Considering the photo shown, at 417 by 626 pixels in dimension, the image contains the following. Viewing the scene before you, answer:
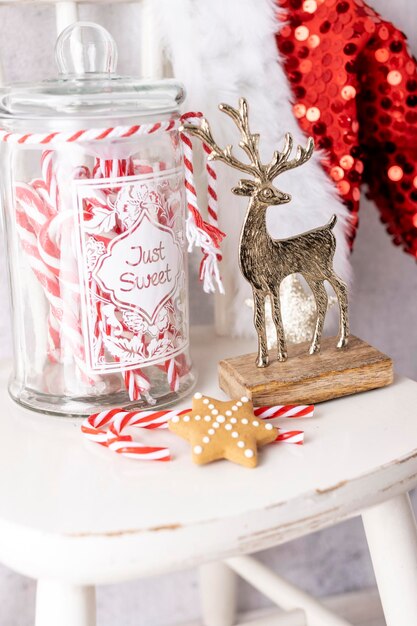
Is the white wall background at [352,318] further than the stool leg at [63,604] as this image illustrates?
Yes

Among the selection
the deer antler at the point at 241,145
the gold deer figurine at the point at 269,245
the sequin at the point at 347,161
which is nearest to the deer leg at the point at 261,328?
the gold deer figurine at the point at 269,245

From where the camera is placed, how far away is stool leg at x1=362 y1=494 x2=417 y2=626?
590 millimetres

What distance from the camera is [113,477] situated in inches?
19.5

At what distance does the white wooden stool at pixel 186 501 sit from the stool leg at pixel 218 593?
38 centimetres

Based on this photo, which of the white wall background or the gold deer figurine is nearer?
the gold deer figurine

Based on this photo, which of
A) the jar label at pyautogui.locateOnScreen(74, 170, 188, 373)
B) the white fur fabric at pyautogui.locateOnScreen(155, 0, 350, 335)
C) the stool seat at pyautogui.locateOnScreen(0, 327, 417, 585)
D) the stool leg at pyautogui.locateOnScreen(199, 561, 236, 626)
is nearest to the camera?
the stool seat at pyautogui.locateOnScreen(0, 327, 417, 585)

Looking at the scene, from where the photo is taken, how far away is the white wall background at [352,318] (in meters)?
0.74

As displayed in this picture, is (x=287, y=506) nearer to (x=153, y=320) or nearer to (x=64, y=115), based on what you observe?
(x=153, y=320)

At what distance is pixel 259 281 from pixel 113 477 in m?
0.19

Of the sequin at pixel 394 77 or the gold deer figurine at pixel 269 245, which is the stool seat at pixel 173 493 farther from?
the sequin at pixel 394 77

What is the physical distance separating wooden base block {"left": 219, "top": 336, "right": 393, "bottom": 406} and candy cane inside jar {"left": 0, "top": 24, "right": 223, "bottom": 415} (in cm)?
6

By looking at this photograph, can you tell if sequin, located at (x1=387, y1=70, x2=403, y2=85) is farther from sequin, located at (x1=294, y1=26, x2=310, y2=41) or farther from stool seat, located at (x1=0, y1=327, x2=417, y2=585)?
stool seat, located at (x1=0, y1=327, x2=417, y2=585)

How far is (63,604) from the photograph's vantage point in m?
0.48

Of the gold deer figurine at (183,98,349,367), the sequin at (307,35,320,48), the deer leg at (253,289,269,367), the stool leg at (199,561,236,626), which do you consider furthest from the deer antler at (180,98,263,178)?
the stool leg at (199,561,236,626)
